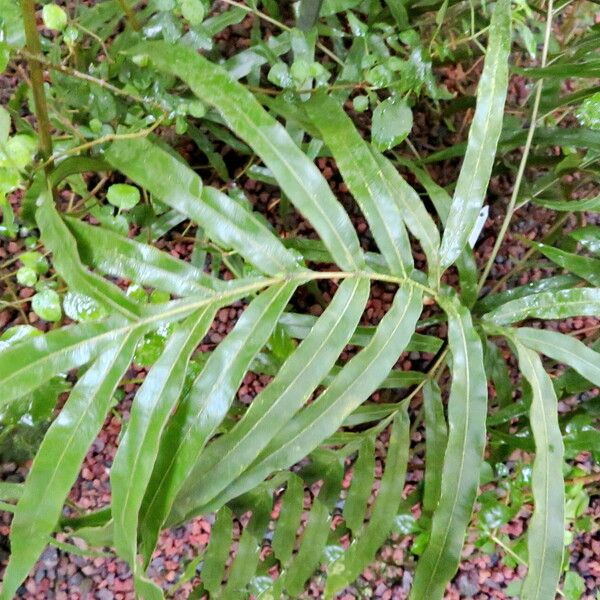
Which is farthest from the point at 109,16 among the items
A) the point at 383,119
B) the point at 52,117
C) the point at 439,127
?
the point at 439,127

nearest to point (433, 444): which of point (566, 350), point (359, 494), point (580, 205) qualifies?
point (359, 494)

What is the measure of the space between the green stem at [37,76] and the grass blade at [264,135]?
0.28 ft

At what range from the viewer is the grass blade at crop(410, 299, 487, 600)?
1.63 ft

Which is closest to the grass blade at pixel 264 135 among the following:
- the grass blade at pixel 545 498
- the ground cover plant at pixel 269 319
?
the ground cover plant at pixel 269 319

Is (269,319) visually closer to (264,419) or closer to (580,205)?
(264,419)

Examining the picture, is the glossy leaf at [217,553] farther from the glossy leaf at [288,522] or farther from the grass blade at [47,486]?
the grass blade at [47,486]

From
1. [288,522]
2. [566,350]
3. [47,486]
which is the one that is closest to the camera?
[47,486]

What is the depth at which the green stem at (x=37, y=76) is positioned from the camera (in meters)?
0.47

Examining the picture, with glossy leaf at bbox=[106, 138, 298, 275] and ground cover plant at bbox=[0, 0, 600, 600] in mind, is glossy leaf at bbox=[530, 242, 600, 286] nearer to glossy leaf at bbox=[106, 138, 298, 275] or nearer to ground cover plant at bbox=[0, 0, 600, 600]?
ground cover plant at bbox=[0, 0, 600, 600]

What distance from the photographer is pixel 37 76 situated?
50 centimetres

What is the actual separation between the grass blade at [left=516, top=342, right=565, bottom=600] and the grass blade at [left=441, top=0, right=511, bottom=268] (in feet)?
0.50

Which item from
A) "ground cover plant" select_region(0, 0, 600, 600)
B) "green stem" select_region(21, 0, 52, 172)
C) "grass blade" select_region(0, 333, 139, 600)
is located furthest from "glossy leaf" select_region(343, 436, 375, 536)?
"green stem" select_region(21, 0, 52, 172)

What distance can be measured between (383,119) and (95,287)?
328mm

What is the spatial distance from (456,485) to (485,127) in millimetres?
304
